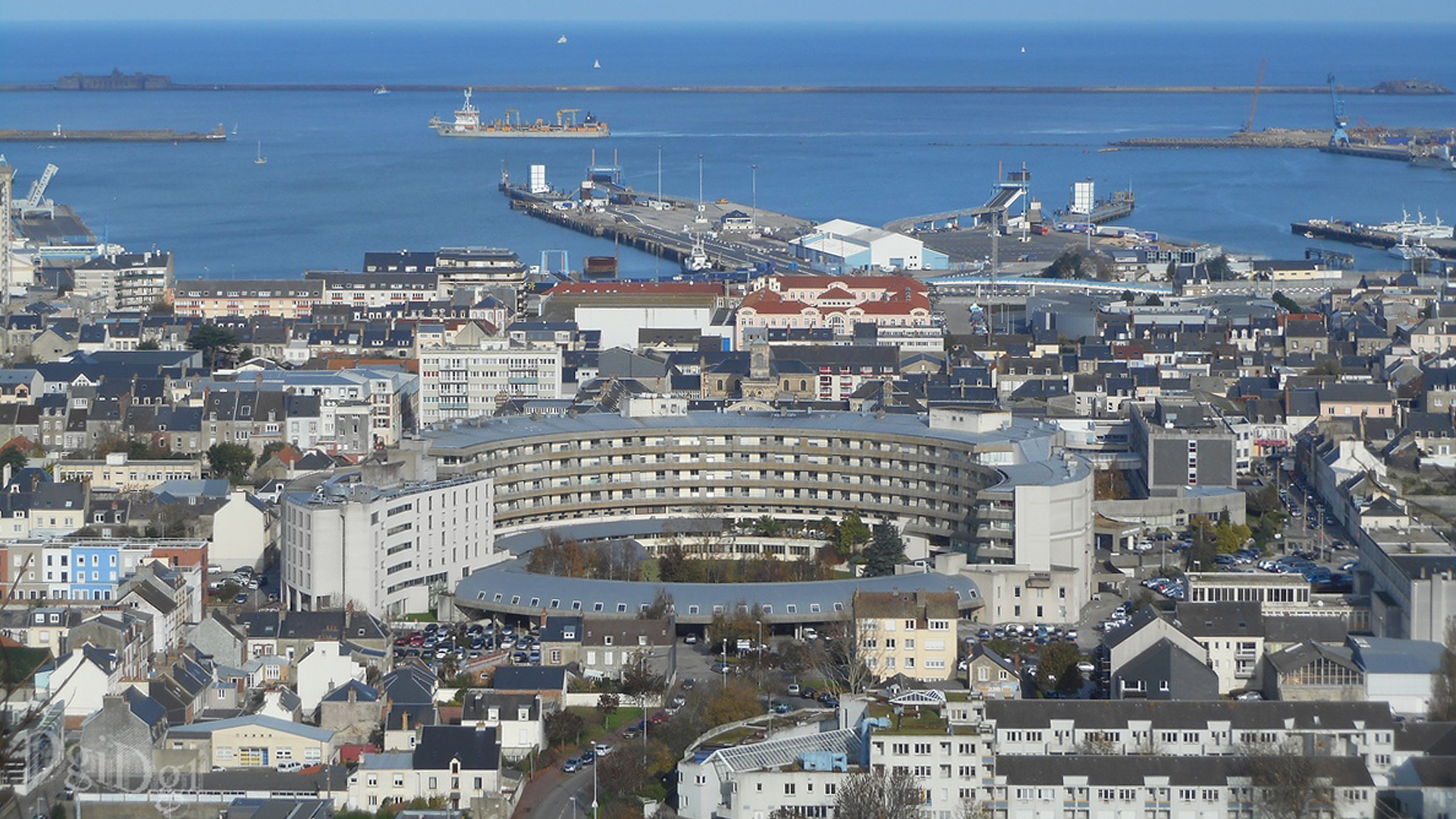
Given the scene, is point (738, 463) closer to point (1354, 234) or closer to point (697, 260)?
point (697, 260)

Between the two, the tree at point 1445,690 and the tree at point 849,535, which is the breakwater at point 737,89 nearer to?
the tree at point 849,535

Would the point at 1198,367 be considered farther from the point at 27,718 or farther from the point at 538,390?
the point at 27,718

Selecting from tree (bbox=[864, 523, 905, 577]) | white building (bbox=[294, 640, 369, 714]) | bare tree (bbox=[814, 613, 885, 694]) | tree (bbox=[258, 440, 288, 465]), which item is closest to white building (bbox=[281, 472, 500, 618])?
white building (bbox=[294, 640, 369, 714])

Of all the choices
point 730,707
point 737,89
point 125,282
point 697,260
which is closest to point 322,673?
point 730,707

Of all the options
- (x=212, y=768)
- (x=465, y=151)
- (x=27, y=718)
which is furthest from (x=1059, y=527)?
(x=465, y=151)

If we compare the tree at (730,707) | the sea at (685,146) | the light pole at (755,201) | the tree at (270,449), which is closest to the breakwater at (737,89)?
the sea at (685,146)

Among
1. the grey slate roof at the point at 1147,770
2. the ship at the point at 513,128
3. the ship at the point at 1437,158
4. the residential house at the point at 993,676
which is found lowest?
the grey slate roof at the point at 1147,770

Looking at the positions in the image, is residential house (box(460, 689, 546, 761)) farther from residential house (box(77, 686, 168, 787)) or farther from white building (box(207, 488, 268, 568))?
white building (box(207, 488, 268, 568))
